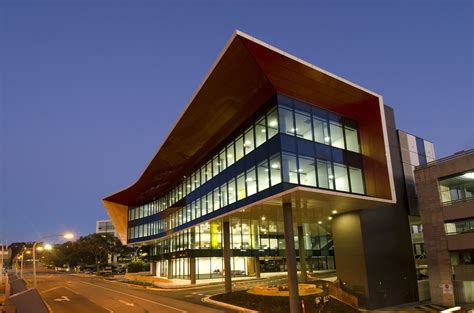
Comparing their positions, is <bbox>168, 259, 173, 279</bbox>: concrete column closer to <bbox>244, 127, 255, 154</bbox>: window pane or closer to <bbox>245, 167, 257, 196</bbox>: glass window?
<bbox>245, 167, 257, 196</bbox>: glass window

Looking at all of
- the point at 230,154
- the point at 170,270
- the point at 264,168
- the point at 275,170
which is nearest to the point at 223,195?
the point at 230,154

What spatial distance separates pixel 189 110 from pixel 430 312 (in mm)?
21871

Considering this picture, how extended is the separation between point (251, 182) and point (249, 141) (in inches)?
129

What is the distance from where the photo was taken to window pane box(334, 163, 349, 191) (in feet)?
90.6

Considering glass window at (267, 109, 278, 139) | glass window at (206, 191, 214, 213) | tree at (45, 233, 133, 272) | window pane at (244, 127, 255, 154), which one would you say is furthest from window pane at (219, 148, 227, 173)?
tree at (45, 233, 133, 272)

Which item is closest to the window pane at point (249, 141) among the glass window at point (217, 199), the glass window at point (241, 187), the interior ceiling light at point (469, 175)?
the glass window at point (241, 187)

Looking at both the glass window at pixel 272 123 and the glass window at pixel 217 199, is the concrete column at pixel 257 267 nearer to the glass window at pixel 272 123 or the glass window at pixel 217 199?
the glass window at pixel 217 199

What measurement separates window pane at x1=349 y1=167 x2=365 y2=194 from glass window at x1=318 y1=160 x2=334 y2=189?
2258 mm

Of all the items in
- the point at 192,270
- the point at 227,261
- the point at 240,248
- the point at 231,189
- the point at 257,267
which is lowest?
the point at 257,267

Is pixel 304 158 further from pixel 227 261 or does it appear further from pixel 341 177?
pixel 227 261

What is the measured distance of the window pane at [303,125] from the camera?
26.8 meters

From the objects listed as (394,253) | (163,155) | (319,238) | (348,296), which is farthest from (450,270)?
(319,238)

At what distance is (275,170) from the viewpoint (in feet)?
85.0

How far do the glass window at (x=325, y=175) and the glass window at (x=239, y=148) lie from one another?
23.2ft
